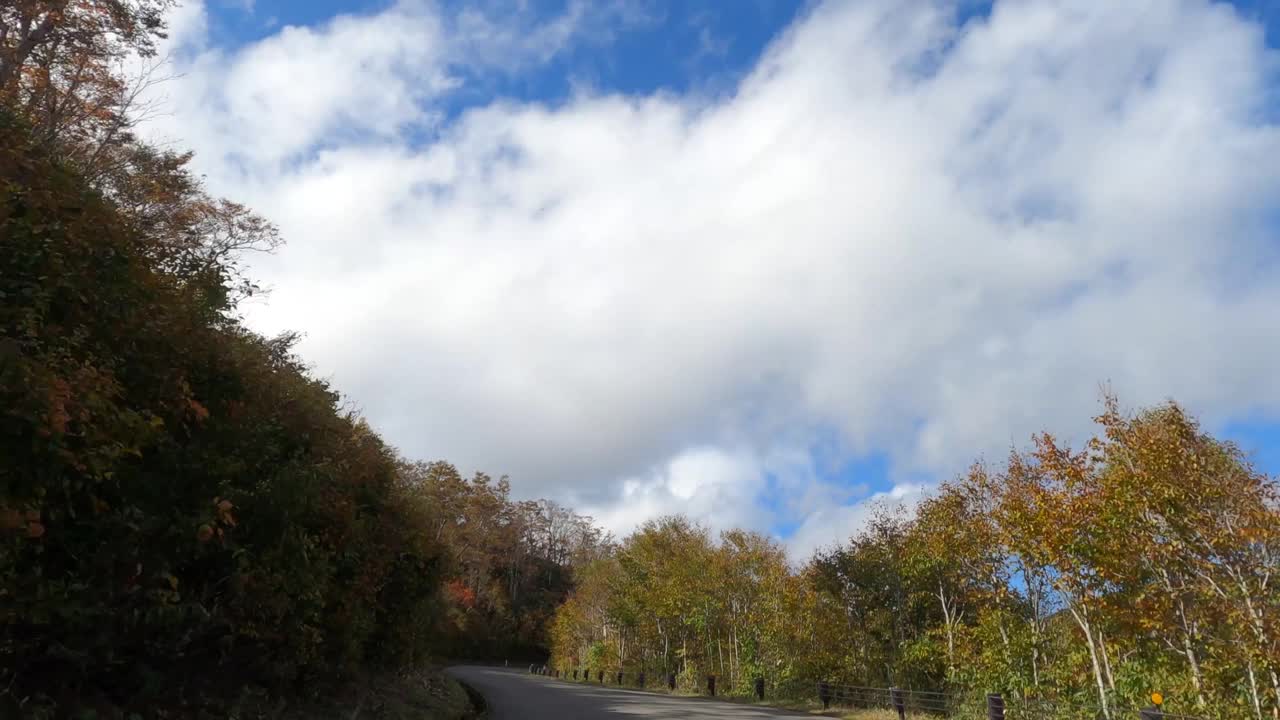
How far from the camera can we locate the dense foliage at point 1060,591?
13.8 meters

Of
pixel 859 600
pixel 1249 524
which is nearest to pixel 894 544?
pixel 859 600

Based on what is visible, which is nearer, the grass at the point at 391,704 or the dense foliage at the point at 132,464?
the dense foliage at the point at 132,464

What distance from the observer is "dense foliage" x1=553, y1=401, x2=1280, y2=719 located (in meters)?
13.8

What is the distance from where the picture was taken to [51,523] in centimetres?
548

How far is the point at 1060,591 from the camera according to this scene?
17500 millimetres

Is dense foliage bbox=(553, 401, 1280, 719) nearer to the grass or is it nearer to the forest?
the forest

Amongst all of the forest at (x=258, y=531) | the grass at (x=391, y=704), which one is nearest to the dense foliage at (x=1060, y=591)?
the forest at (x=258, y=531)

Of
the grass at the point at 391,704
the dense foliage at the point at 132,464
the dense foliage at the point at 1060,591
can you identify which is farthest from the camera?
the dense foliage at the point at 1060,591

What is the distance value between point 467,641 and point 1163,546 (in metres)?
70.5

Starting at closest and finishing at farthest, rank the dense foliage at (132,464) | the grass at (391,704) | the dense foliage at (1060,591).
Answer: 1. the dense foliage at (132,464)
2. the grass at (391,704)
3. the dense foliage at (1060,591)

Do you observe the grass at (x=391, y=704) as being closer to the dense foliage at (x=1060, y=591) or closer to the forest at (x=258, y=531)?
the forest at (x=258, y=531)

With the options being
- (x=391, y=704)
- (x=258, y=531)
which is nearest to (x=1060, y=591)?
(x=391, y=704)

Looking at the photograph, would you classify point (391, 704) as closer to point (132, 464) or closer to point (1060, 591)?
point (132, 464)

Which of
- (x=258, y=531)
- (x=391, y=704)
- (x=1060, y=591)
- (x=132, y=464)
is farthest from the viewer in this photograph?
(x=1060, y=591)
